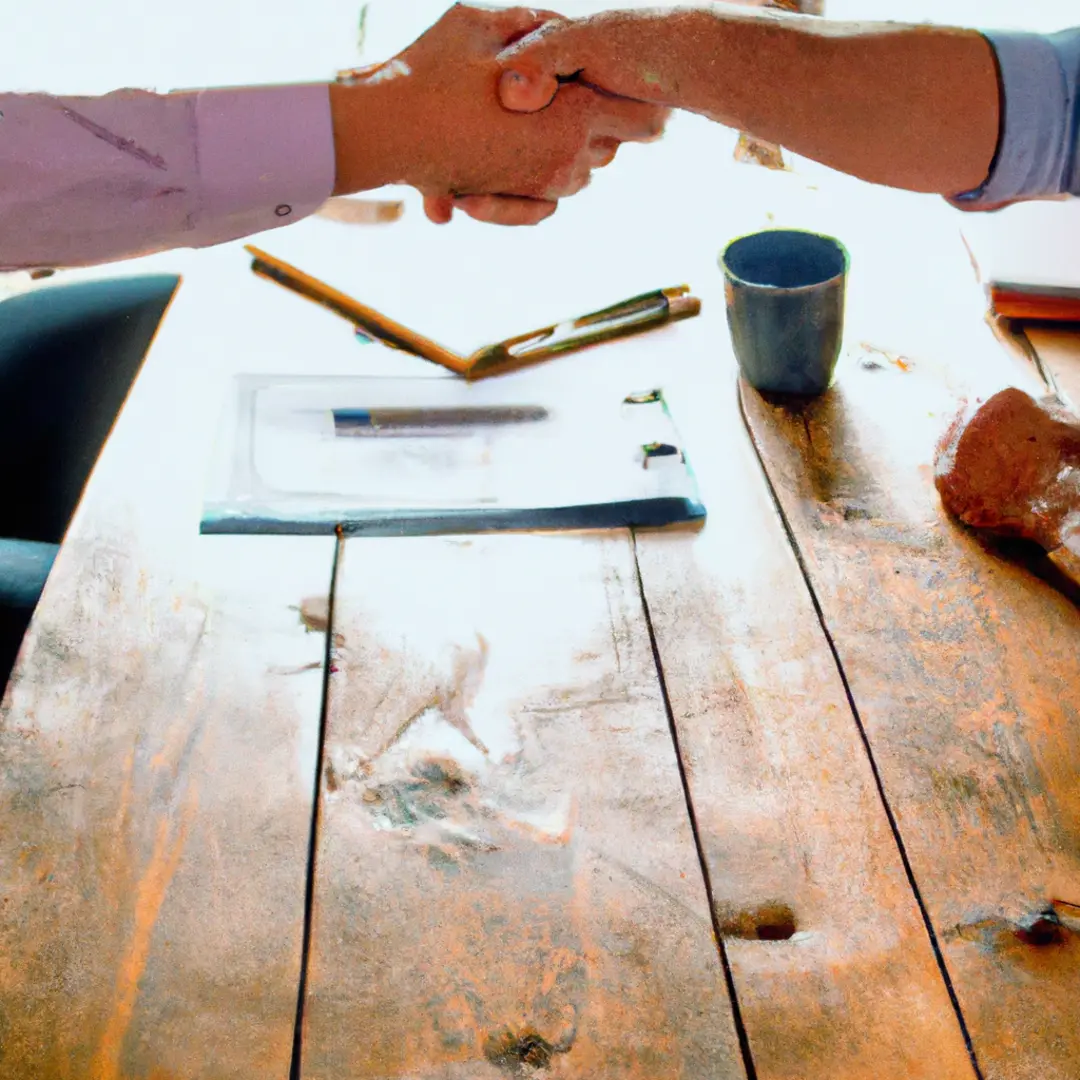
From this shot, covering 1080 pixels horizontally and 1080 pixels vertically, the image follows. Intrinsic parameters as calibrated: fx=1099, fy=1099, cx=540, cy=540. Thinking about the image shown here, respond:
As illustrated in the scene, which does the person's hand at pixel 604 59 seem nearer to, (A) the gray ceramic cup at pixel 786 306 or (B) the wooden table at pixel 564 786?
(A) the gray ceramic cup at pixel 786 306

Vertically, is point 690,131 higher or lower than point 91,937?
higher

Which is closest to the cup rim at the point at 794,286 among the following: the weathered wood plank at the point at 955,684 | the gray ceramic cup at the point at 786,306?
the gray ceramic cup at the point at 786,306

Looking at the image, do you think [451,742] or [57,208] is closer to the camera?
[451,742]

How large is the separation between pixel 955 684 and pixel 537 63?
65 centimetres

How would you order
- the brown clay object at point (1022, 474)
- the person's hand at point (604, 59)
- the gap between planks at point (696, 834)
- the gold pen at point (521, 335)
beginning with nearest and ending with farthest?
the gap between planks at point (696, 834) → the brown clay object at point (1022, 474) → the person's hand at point (604, 59) → the gold pen at point (521, 335)

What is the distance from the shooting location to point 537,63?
1003 millimetres

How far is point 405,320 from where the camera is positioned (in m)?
1.16

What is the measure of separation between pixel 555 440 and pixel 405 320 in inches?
10.5

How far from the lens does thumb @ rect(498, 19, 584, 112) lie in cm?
100

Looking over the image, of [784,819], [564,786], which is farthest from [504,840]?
[784,819]

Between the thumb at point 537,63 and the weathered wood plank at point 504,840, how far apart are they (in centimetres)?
43

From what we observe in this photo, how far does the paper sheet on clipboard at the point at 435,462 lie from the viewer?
3.02 ft

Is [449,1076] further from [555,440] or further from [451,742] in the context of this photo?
[555,440]

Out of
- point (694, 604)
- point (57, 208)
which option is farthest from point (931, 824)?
point (57, 208)
